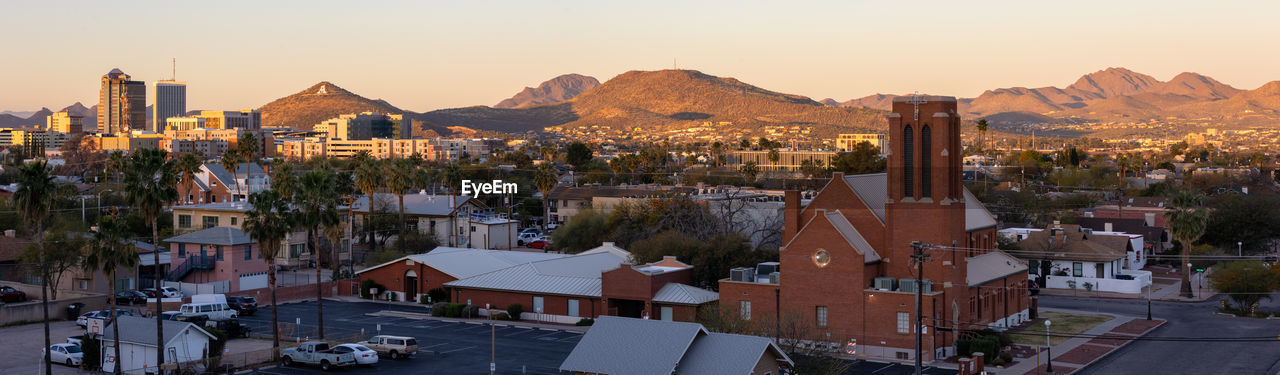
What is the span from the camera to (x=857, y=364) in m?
47.2

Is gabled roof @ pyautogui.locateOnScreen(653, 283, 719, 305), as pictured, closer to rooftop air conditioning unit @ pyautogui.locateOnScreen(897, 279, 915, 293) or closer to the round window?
the round window

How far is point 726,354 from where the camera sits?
120 feet

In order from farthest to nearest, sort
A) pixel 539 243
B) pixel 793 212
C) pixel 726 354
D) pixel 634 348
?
pixel 539 243 < pixel 793 212 < pixel 634 348 < pixel 726 354

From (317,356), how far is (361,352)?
1701 millimetres

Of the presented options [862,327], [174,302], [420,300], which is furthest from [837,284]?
[174,302]

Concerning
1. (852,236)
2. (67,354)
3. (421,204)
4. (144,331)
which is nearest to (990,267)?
(852,236)

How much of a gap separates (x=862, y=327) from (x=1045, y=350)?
27.0 feet

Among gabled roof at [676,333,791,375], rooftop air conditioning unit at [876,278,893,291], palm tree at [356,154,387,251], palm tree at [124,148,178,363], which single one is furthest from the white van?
palm tree at [356,154,387,251]

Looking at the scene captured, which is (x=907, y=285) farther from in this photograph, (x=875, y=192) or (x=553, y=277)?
(x=553, y=277)

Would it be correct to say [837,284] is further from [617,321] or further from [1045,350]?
[617,321]

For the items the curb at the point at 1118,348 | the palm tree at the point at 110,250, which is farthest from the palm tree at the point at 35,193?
the curb at the point at 1118,348

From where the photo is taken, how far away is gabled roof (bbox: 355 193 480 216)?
3797 inches

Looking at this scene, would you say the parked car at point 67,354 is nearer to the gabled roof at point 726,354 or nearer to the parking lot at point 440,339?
the parking lot at point 440,339

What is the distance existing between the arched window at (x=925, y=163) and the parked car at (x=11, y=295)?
1882 inches
